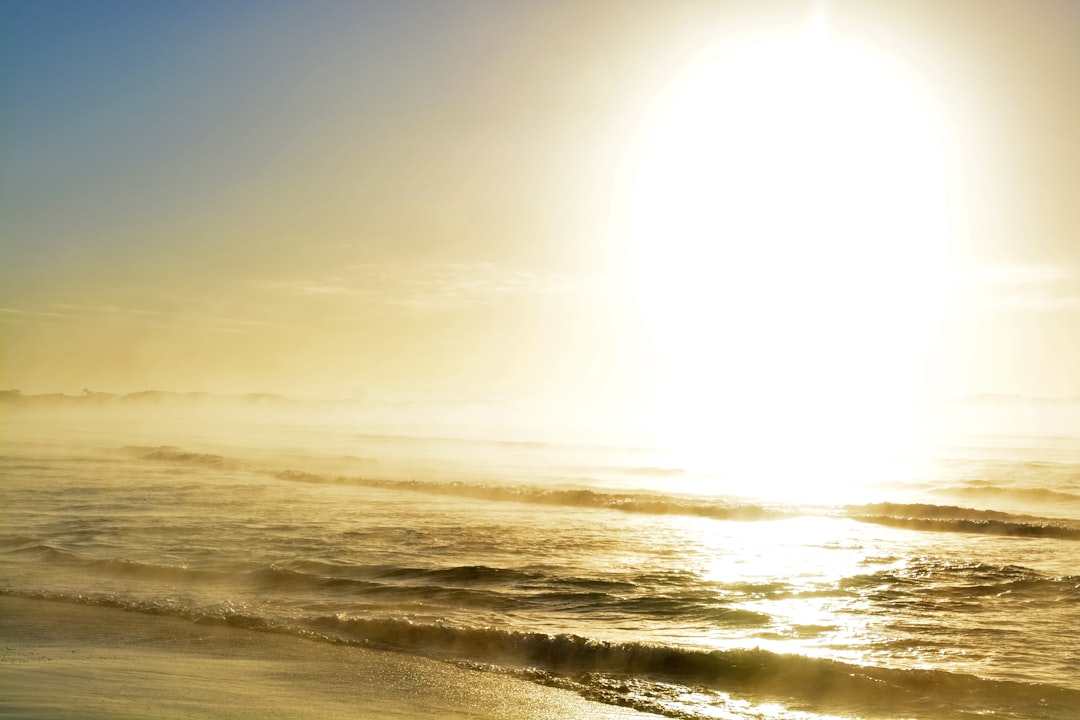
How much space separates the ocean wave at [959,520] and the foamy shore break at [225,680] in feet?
61.6

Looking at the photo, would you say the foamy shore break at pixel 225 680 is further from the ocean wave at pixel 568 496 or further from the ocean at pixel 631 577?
the ocean wave at pixel 568 496

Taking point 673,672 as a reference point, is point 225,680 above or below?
below

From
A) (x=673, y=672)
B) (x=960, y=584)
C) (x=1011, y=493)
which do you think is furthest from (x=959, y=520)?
(x=673, y=672)

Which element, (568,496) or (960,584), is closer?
(960,584)

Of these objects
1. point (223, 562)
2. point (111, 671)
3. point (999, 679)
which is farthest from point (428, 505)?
point (999, 679)

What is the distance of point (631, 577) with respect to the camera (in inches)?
623

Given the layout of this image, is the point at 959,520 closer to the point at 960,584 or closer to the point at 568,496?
the point at 960,584

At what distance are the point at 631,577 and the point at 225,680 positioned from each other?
8.12 metres

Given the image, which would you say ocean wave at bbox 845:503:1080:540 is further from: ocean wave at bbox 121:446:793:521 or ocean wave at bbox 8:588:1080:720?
ocean wave at bbox 8:588:1080:720

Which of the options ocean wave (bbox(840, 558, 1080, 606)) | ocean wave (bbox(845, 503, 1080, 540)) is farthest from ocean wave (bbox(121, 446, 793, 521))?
ocean wave (bbox(840, 558, 1080, 606))

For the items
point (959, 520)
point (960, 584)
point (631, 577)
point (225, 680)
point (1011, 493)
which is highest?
point (1011, 493)

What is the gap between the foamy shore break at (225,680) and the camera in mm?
8398

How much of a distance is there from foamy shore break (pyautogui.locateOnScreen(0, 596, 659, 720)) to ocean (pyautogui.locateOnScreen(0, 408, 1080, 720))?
0.53 meters

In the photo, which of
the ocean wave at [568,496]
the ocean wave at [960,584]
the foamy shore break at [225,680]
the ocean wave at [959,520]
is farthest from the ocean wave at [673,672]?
the ocean wave at [568,496]
